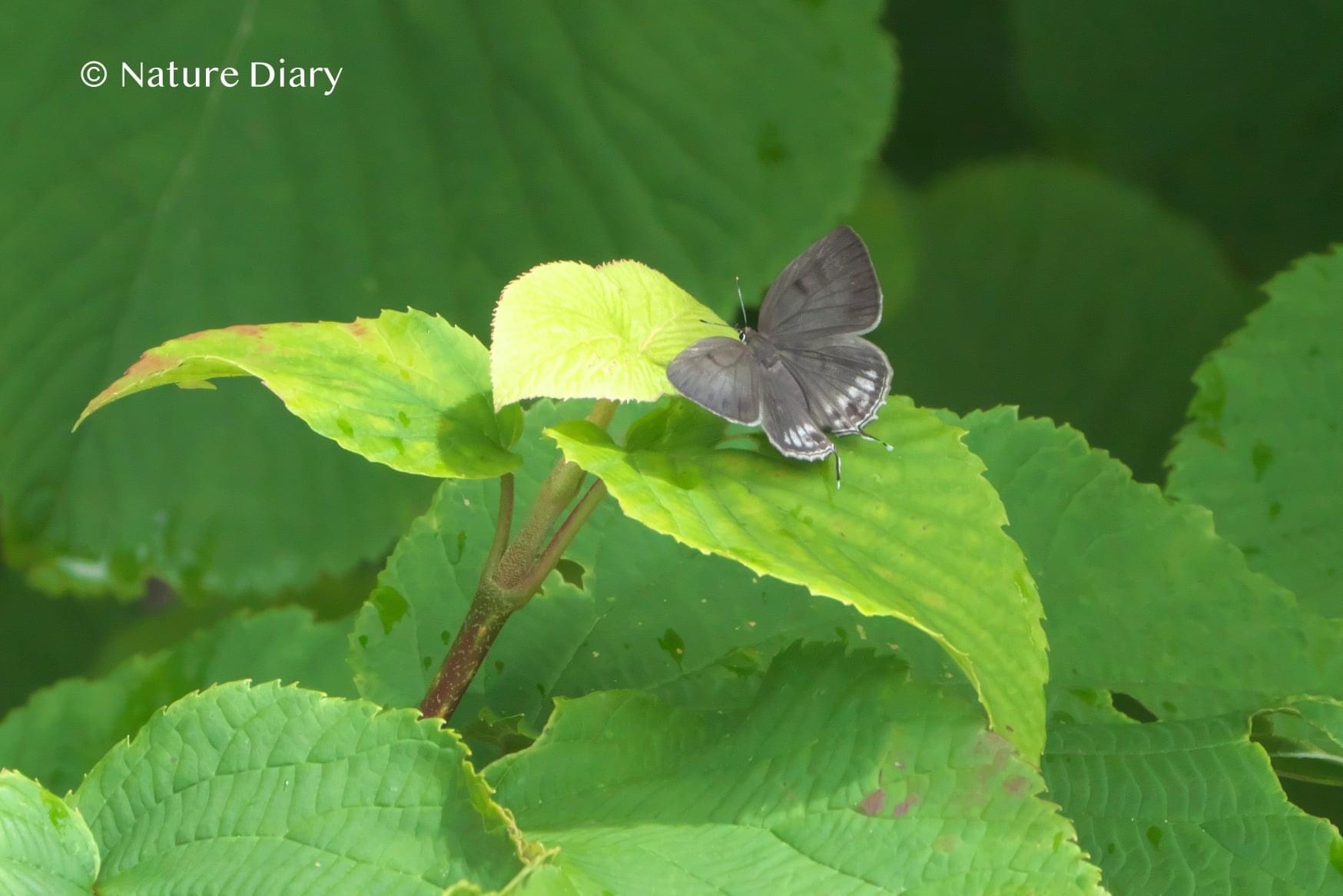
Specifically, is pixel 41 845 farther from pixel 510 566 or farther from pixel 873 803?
pixel 873 803

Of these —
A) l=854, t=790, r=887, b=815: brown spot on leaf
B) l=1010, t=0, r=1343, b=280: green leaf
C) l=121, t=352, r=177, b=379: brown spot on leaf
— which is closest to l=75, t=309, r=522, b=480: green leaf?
l=121, t=352, r=177, b=379: brown spot on leaf

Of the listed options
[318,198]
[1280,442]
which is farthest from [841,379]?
[318,198]

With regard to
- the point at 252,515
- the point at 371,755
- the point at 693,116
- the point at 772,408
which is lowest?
the point at 252,515

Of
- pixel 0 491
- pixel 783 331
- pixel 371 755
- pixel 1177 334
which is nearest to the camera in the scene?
pixel 371 755

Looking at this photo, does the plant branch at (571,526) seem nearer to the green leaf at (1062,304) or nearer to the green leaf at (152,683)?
the green leaf at (152,683)

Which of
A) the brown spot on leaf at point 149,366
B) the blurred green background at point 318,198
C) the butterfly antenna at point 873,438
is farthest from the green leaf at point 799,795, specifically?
the blurred green background at point 318,198

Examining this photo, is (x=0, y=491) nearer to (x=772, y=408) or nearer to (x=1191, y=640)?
(x=772, y=408)

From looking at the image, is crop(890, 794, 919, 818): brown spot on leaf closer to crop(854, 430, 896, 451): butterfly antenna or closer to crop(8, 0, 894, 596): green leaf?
crop(854, 430, 896, 451): butterfly antenna

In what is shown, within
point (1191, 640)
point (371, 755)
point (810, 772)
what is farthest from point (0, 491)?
point (1191, 640)
